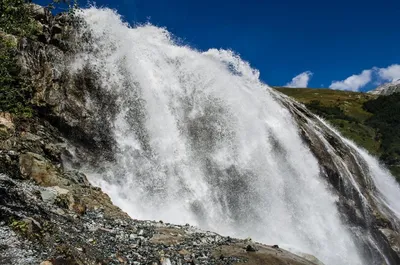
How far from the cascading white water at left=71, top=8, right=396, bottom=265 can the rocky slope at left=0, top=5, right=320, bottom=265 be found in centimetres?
176

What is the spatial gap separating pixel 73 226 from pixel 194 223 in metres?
11.7

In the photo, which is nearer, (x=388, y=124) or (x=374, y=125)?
(x=388, y=124)

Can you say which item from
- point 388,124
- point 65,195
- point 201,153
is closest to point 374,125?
point 388,124

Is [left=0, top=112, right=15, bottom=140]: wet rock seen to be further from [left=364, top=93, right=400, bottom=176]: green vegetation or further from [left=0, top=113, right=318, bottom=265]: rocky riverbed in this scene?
[left=364, top=93, right=400, bottom=176]: green vegetation

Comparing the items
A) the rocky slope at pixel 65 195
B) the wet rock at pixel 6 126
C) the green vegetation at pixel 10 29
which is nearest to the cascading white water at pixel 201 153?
the rocky slope at pixel 65 195

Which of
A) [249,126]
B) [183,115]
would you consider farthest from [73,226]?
[249,126]

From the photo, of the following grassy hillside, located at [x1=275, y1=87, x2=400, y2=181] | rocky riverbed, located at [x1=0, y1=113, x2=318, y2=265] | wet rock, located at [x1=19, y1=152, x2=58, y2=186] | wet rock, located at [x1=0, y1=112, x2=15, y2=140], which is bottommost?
rocky riverbed, located at [x1=0, y1=113, x2=318, y2=265]

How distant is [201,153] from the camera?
29.9 metres

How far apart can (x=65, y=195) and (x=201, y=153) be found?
44.2ft

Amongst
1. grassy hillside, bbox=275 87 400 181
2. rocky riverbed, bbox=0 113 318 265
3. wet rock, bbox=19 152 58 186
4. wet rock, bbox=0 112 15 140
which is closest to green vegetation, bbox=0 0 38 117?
rocky riverbed, bbox=0 113 318 265

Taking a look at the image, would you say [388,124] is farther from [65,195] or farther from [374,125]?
[65,195]

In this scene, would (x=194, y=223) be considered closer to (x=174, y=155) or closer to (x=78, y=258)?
(x=174, y=155)

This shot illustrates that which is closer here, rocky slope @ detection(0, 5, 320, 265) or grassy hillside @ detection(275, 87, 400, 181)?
rocky slope @ detection(0, 5, 320, 265)

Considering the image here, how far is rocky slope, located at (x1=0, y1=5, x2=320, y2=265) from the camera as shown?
40.7ft
